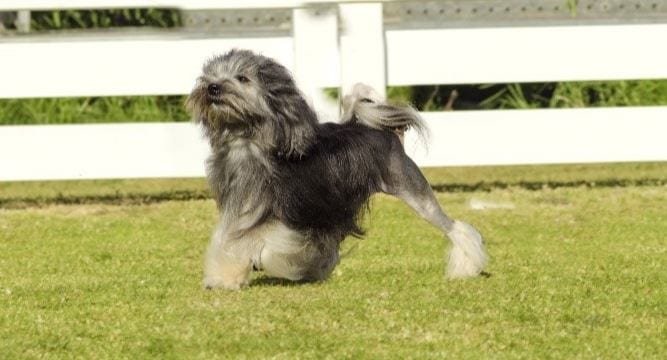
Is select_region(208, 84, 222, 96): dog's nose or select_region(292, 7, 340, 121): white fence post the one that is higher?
select_region(208, 84, 222, 96): dog's nose

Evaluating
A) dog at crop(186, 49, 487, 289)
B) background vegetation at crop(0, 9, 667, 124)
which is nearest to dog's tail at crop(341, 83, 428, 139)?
dog at crop(186, 49, 487, 289)

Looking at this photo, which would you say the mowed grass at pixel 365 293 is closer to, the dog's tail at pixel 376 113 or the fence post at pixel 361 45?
the dog's tail at pixel 376 113

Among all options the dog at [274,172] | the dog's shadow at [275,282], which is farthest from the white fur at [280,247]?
the dog's shadow at [275,282]

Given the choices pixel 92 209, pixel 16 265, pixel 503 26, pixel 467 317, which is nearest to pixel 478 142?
pixel 503 26

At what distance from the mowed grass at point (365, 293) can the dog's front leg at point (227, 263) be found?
8 cm

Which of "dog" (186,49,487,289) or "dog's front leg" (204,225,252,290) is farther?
"dog's front leg" (204,225,252,290)

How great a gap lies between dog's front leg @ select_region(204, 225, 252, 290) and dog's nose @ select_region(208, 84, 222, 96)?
2.34 feet

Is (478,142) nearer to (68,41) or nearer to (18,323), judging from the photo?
(68,41)

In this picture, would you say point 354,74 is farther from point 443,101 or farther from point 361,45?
point 443,101

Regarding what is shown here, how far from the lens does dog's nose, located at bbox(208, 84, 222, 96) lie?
27.2ft

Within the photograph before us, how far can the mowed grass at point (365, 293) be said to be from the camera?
7.21m

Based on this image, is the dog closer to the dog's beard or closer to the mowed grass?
the dog's beard

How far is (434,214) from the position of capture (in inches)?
358

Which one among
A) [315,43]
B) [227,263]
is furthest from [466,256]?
[315,43]
